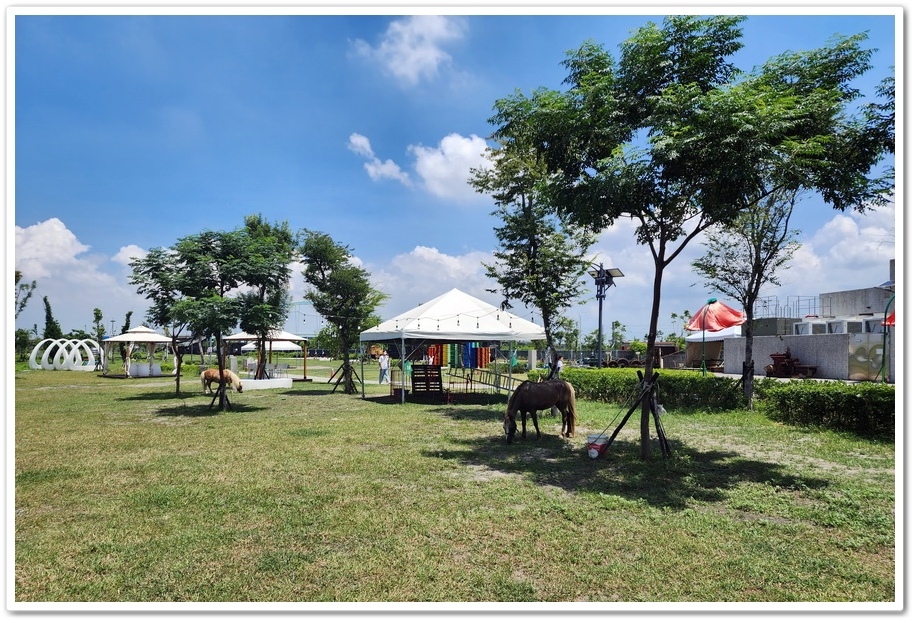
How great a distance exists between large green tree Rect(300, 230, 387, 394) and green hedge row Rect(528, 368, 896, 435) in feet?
30.7

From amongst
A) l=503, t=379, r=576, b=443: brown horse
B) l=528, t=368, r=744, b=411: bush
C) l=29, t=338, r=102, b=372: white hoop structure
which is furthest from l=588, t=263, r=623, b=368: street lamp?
l=29, t=338, r=102, b=372: white hoop structure

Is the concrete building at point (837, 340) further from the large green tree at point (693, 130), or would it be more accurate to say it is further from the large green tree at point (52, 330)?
the large green tree at point (52, 330)


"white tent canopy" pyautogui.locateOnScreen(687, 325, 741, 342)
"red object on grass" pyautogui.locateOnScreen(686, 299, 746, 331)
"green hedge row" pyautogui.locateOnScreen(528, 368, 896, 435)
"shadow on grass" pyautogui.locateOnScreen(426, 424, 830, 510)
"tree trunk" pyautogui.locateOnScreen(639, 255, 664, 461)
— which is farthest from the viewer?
"white tent canopy" pyautogui.locateOnScreen(687, 325, 741, 342)

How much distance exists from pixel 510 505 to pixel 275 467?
3.82 metres

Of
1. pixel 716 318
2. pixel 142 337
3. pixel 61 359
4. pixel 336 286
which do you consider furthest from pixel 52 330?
pixel 716 318

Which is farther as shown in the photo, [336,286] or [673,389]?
[336,286]

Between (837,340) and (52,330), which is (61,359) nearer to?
(52,330)

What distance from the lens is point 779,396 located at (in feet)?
39.5

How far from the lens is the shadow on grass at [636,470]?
20.9 ft

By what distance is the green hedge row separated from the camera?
998 cm

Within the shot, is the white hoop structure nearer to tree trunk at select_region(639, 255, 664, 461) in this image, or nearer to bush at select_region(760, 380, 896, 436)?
tree trunk at select_region(639, 255, 664, 461)

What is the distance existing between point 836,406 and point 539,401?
6.23 metres

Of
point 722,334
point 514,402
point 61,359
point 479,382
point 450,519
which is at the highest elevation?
point 722,334

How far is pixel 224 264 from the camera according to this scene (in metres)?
14.8
